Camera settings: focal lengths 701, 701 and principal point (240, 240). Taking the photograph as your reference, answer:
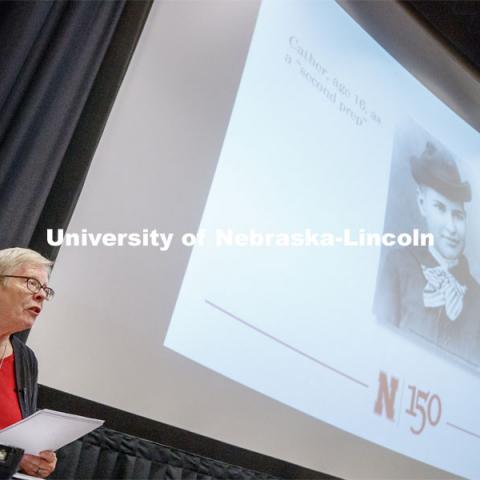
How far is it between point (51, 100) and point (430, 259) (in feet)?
5.42

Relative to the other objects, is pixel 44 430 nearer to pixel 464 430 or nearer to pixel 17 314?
pixel 17 314

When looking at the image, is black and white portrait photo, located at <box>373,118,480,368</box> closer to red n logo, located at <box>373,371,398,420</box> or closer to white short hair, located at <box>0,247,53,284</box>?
red n logo, located at <box>373,371,398,420</box>

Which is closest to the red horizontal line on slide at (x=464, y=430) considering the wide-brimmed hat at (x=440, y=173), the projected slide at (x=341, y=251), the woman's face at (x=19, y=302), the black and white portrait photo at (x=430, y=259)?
the projected slide at (x=341, y=251)

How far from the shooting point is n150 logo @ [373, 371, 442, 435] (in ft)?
8.34

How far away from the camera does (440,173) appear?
10.0ft

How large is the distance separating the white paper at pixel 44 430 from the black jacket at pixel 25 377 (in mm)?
305

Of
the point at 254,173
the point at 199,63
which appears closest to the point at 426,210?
the point at 254,173

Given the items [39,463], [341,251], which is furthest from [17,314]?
[341,251]

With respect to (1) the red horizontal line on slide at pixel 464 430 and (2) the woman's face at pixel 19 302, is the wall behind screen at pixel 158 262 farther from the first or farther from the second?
(1) the red horizontal line on slide at pixel 464 430

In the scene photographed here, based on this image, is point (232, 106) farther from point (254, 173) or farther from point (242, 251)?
point (242, 251)

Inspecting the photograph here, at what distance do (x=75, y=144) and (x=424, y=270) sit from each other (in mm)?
1503

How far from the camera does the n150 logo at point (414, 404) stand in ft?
8.34

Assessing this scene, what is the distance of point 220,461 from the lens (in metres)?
2.18

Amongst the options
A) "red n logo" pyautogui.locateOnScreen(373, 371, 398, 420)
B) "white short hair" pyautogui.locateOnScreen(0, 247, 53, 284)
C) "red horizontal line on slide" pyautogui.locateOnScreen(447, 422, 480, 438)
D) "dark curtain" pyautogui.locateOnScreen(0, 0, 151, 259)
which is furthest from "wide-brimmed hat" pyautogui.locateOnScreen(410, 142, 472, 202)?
"white short hair" pyautogui.locateOnScreen(0, 247, 53, 284)
